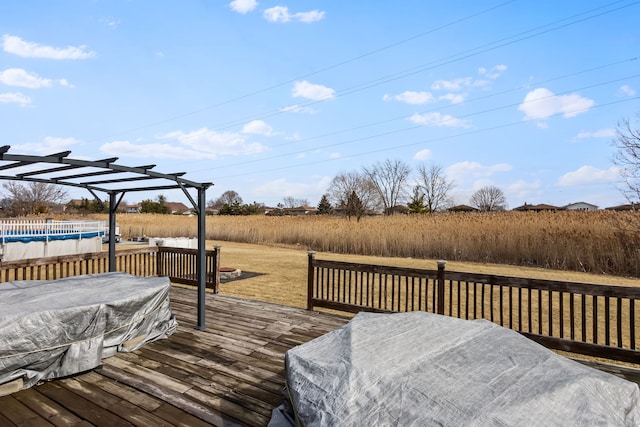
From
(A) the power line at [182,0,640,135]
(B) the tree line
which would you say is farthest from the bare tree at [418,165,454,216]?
(A) the power line at [182,0,640,135]

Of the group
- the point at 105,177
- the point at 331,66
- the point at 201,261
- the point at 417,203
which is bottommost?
the point at 201,261

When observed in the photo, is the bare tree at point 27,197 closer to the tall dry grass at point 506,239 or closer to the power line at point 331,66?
the power line at point 331,66

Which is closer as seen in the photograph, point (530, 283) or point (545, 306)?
point (530, 283)

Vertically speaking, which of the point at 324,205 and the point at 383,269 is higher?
the point at 324,205

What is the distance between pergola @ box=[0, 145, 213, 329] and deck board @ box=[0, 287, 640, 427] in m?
0.83

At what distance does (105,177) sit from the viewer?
5.08m

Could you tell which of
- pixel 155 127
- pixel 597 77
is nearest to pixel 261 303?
pixel 597 77

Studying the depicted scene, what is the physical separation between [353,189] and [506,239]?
23325 mm

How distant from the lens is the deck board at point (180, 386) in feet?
8.05

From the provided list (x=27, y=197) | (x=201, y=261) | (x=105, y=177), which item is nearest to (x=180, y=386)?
(x=201, y=261)

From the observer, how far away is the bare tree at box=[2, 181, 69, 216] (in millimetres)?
28703

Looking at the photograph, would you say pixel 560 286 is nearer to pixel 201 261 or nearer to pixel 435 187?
pixel 201 261

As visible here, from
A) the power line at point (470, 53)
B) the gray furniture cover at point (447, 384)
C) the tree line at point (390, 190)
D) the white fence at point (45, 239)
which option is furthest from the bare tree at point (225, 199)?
the gray furniture cover at point (447, 384)

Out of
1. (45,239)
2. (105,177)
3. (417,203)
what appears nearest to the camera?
(105,177)
